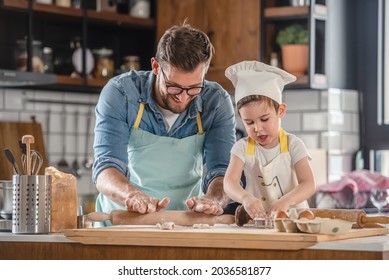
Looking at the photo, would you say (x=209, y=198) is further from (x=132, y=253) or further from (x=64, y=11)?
(x=64, y=11)

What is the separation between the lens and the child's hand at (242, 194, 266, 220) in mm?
2822

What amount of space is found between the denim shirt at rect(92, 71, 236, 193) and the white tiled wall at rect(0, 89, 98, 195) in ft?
7.54

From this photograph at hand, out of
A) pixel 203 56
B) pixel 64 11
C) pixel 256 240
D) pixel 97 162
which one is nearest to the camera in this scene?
pixel 256 240

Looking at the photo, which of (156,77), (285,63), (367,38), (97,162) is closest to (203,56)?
(156,77)

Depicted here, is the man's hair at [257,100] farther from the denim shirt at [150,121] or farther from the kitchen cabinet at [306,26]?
the kitchen cabinet at [306,26]

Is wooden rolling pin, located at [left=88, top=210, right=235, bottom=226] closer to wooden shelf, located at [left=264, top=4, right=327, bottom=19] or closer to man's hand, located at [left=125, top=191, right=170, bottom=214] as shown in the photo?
man's hand, located at [left=125, top=191, right=170, bottom=214]

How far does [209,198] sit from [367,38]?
113 inches

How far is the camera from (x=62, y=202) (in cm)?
279

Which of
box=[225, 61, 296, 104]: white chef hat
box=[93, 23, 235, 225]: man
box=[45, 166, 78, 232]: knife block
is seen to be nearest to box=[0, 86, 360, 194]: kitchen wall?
box=[93, 23, 235, 225]: man

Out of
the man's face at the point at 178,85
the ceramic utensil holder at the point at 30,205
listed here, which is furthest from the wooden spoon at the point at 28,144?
the man's face at the point at 178,85

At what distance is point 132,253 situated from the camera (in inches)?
97.9

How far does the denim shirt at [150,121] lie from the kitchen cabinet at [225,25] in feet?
7.44

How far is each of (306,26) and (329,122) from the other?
1.97ft

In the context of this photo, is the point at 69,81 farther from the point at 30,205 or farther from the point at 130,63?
the point at 30,205
